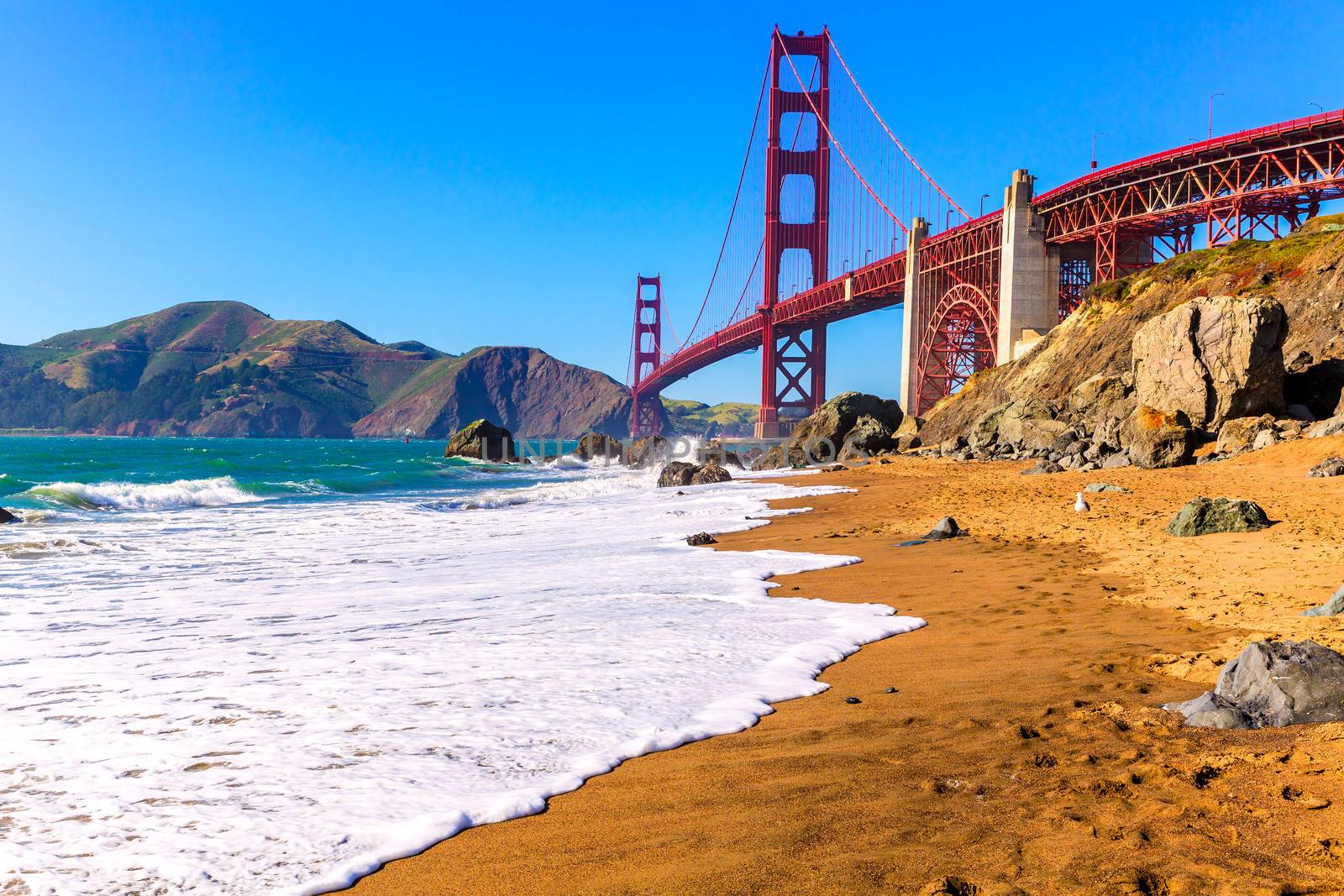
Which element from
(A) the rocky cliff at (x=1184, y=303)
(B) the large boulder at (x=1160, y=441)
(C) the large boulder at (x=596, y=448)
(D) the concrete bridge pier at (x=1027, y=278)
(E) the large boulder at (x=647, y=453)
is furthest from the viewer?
(C) the large boulder at (x=596, y=448)

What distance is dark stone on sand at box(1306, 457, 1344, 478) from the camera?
1029cm

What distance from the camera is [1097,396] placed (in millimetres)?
21484

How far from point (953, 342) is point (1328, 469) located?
3317 centimetres

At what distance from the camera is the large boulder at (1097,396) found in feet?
68.4

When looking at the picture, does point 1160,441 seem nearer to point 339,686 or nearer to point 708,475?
point 708,475

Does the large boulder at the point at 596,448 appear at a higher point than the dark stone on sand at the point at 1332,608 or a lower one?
higher

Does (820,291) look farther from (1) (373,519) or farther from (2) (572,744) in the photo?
(2) (572,744)

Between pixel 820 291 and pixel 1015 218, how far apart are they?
52.7 ft

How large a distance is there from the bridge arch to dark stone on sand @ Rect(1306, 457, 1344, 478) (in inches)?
1065

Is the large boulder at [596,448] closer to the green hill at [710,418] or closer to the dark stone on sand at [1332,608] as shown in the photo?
the dark stone on sand at [1332,608]

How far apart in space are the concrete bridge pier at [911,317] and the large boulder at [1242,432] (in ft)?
90.7

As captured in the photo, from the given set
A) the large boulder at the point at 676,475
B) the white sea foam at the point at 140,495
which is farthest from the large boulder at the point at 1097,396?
the white sea foam at the point at 140,495

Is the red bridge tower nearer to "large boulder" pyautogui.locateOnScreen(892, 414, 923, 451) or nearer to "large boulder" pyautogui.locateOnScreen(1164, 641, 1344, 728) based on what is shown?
"large boulder" pyautogui.locateOnScreen(892, 414, 923, 451)

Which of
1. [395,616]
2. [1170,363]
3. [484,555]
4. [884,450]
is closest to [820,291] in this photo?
[884,450]
